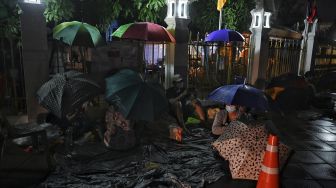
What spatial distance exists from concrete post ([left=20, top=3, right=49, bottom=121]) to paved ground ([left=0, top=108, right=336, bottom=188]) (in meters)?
2.22

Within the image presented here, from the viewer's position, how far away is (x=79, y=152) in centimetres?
647

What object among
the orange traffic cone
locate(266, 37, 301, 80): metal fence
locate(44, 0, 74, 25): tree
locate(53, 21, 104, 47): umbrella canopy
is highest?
locate(44, 0, 74, 25): tree

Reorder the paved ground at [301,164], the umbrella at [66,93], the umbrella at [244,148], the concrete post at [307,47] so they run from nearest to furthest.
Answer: the umbrella at [244,148]
the paved ground at [301,164]
the umbrella at [66,93]
the concrete post at [307,47]

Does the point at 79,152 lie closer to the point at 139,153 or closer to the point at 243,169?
the point at 139,153

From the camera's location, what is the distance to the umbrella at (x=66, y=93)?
5.81m

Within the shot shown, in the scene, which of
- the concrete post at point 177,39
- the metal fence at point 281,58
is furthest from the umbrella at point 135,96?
the metal fence at point 281,58

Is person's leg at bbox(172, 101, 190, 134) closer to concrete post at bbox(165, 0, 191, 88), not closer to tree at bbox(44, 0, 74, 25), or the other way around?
concrete post at bbox(165, 0, 191, 88)

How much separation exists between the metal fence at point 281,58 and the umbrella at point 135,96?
9566 mm

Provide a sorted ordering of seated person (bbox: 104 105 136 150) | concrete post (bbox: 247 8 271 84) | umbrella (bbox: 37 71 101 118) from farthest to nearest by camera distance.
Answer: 1. concrete post (bbox: 247 8 271 84)
2. seated person (bbox: 104 105 136 150)
3. umbrella (bbox: 37 71 101 118)

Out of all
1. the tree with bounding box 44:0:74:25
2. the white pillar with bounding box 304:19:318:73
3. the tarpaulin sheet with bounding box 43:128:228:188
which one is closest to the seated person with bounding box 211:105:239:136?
the tarpaulin sheet with bounding box 43:128:228:188

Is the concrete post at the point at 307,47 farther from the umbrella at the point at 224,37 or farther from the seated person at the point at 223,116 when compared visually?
the seated person at the point at 223,116

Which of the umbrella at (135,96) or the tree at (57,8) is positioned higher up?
the tree at (57,8)

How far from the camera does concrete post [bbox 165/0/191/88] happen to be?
34.3 feet

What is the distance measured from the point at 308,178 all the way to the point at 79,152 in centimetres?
492
